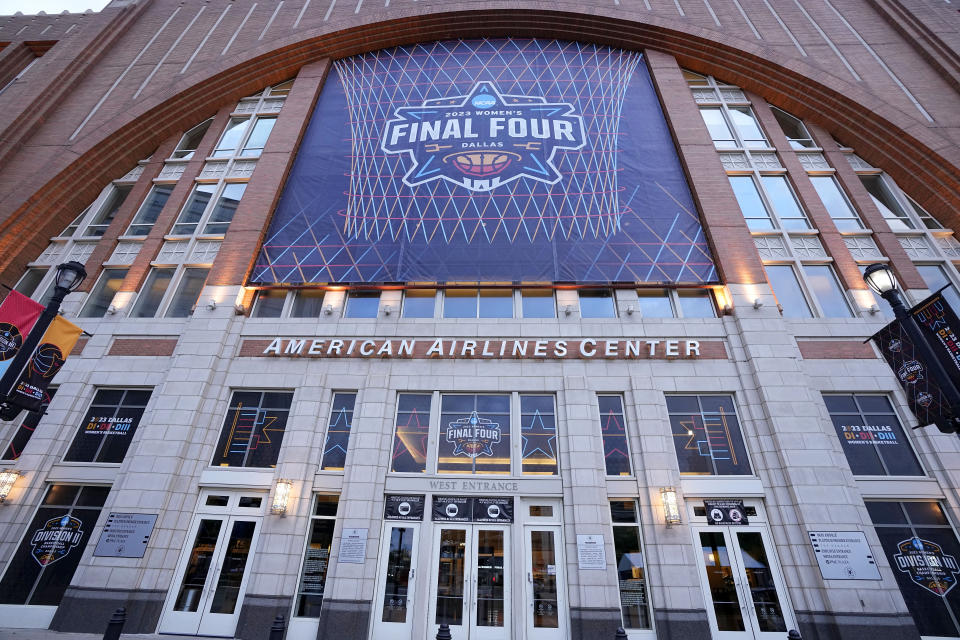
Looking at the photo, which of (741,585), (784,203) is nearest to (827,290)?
(784,203)

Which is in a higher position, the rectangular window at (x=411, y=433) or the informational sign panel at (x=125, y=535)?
the rectangular window at (x=411, y=433)

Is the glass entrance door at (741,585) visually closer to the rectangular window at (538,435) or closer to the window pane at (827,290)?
the rectangular window at (538,435)

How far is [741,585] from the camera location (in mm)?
11750

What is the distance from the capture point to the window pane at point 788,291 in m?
15.7

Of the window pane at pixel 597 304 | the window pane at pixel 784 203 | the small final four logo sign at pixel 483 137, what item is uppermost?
the small final four logo sign at pixel 483 137

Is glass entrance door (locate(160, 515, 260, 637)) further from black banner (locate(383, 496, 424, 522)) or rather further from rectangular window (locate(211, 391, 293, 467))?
black banner (locate(383, 496, 424, 522))

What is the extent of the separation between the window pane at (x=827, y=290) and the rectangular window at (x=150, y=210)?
88.0 ft

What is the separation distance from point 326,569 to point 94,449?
8.98 meters

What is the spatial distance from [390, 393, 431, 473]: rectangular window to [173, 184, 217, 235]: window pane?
41.0ft

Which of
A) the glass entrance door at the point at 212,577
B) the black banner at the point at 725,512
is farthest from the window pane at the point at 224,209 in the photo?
the black banner at the point at 725,512

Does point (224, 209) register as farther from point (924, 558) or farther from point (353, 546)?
point (924, 558)

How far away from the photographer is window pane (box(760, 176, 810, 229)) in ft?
58.1

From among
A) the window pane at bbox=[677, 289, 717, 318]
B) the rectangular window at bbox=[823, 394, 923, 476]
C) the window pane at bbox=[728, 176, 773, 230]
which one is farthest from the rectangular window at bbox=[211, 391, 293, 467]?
the window pane at bbox=[728, 176, 773, 230]

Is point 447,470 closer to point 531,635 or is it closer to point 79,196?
point 531,635
